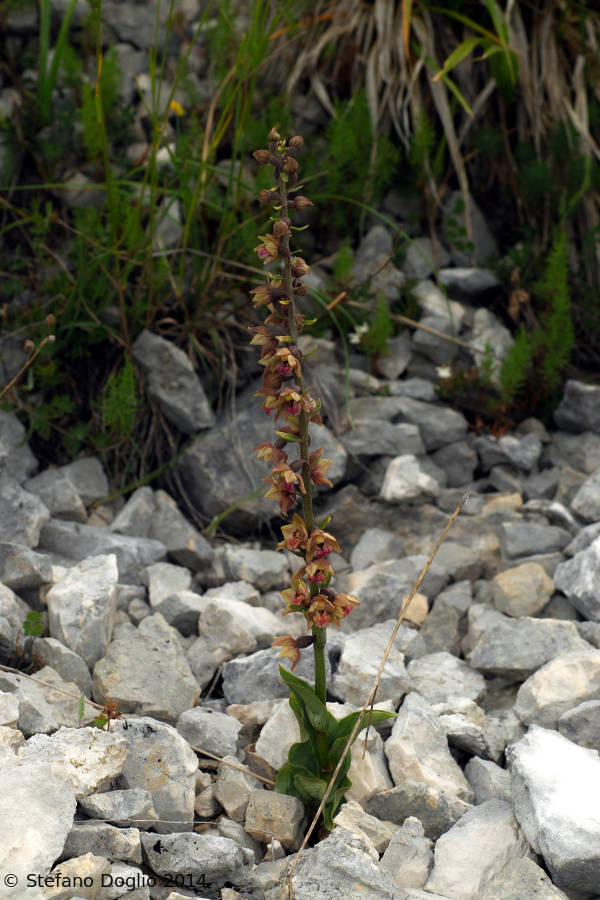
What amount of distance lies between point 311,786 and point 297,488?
77cm

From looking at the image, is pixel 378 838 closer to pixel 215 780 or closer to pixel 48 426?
pixel 215 780

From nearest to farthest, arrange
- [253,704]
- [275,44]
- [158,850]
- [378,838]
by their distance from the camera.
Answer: [158,850]
[378,838]
[253,704]
[275,44]

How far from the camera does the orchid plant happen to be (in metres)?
2.07

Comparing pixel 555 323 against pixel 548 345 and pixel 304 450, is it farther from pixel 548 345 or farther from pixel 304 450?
pixel 304 450

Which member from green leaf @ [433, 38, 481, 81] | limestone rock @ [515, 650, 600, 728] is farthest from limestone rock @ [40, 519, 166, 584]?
green leaf @ [433, 38, 481, 81]

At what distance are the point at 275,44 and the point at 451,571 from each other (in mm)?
3086

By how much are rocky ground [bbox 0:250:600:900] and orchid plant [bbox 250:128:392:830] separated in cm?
11

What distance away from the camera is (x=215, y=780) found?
2469mm

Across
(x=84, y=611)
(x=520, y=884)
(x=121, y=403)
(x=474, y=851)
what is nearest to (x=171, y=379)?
(x=121, y=403)

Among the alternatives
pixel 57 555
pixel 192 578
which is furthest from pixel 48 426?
pixel 192 578

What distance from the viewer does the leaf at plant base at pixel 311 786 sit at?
88.8 inches

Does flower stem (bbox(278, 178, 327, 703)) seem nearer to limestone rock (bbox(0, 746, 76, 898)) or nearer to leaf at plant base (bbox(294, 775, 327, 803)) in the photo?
leaf at plant base (bbox(294, 775, 327, 803))

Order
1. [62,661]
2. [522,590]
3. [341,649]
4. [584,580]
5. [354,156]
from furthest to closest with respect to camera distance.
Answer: [354,156] → [522,590] → [584,580] → [341,649] → [62,661]

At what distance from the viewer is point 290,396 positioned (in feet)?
6.77
